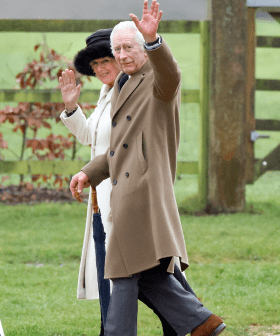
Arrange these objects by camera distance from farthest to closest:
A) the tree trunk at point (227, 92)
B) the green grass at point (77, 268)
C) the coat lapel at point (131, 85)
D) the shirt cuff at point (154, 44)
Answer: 1. the tree trunk at point (227, 92)
2. the green grass at point (77, 268)
3. the coat lapel at point (131, 85)
4. the shirt cuff at point (154, 44)

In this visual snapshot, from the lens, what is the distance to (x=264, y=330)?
3.44 m

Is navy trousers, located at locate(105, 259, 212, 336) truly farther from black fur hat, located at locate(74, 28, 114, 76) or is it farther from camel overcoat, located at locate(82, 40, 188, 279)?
black fur hat, located at locate(74, 28, 114, 76)

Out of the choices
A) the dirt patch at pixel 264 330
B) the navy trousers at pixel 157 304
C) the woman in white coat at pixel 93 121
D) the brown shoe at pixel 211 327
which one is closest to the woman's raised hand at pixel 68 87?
the woman in white coat at pixel 93 121

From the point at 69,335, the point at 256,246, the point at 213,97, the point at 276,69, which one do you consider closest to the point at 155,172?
the point at 69,335

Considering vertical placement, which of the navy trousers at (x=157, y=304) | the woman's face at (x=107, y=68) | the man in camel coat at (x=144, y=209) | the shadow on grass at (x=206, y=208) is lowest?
the shadow on grass at (x=206, y=208)

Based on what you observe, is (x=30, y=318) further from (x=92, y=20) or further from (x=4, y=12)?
(x=4, y=12)

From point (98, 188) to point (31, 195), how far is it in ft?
13.6

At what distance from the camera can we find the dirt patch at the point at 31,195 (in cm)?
710

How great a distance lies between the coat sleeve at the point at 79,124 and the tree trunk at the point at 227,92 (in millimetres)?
3186

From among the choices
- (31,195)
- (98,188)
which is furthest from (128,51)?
(31,195)

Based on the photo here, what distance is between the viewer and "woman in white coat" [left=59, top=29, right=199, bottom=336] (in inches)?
123

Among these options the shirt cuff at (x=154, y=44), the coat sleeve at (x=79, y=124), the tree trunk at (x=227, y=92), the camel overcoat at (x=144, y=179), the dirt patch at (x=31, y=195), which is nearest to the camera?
the shirt cuff at (x=154, y=44)

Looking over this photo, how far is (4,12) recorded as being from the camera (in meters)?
7.94

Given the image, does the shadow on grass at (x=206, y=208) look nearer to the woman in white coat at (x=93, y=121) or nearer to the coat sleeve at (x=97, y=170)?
the woman in white coat at (x=93, y=121)
